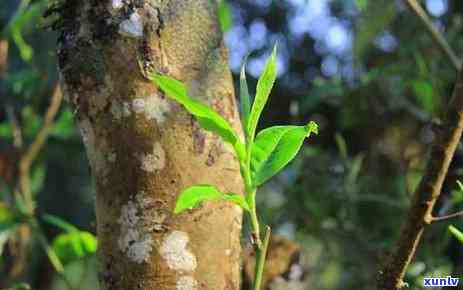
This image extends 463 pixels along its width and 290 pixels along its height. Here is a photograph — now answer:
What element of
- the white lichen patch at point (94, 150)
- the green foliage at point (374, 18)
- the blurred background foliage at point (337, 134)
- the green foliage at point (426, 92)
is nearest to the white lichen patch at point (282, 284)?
the blurred background foliage at point (337, 134)

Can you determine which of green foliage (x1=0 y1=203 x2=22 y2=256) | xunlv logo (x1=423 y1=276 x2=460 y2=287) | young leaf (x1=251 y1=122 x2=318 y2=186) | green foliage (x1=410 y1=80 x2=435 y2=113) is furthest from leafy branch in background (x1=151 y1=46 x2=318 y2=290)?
green foliage (x1=410 y1=80 x2=435 y2=113)

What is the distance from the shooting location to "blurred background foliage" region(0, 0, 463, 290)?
5.19 ft

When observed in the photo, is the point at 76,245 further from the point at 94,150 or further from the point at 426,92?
the point at 426,92

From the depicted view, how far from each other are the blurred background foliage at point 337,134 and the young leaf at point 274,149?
460mm

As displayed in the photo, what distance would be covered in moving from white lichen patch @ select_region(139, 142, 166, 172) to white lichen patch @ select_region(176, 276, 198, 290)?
4.1 inches

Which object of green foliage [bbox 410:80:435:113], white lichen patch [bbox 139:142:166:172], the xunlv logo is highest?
white lichen patch [bbox 139:142:166:172]

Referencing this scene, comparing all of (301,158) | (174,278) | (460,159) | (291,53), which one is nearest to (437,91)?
(460,159)

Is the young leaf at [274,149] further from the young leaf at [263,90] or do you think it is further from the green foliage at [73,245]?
the green foliage at [73,245]

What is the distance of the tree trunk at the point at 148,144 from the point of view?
74 centimetres

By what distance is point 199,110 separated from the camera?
2.09 feet

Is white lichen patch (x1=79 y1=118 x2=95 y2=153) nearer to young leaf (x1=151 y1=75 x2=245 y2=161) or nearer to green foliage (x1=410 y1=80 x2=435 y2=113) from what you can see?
young leaf (x1=151 y1=75 x2=245 y2=161)

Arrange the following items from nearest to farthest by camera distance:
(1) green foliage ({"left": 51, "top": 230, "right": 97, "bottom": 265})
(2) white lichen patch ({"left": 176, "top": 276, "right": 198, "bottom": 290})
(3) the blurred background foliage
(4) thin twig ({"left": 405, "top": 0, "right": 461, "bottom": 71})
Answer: (2) white lichen patch ({"left": 176, "top": 276, "right": 198, "bottom": 290})
(4) thin twig ({"left": 405, "top": 0, "right": 461, "bottom": 71})
(1) green foliage ({"left": 51, "top": 230, "right": 97, "bottom": 265})
(3) the blurred background foliage

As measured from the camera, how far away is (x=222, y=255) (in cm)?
76

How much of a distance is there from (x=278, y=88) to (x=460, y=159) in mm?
996
